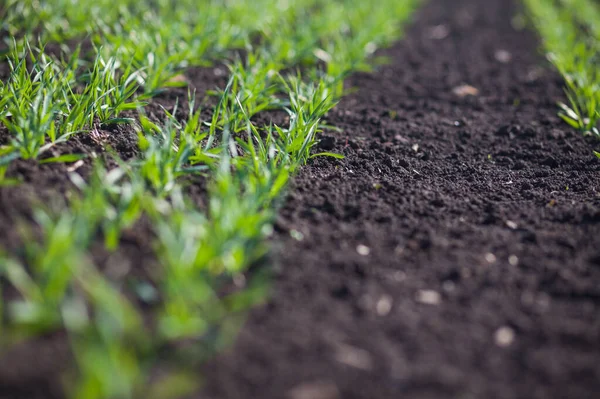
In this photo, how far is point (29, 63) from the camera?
10.2 feet

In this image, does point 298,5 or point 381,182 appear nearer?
point 381,182

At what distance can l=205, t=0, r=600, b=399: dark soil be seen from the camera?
54.4 inches

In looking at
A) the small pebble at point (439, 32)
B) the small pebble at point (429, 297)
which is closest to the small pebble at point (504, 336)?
the small pebble at point (429, 297)

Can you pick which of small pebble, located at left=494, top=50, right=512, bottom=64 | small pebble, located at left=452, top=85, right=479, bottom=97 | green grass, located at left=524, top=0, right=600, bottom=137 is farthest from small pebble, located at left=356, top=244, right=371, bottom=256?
small pebble, located at left=494, top=50, right=512, bottom=64

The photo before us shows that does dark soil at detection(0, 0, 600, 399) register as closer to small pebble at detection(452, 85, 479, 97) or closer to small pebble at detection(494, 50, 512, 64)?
small pebble at detection(452, 85, 479, 97)

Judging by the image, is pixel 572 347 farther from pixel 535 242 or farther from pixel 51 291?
pixel 51 291

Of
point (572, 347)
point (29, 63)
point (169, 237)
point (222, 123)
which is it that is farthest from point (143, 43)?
point (572, 347)

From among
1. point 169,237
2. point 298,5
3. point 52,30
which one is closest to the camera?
point 169,237

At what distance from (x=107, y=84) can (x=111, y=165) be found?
1.51 feet

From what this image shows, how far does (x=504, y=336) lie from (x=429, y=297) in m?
0.24

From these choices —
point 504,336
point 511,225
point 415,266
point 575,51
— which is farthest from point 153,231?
point 575,51

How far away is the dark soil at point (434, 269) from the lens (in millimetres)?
1383

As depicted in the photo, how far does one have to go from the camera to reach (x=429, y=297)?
1659mm

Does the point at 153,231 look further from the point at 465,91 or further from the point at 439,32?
the point at 439,32
